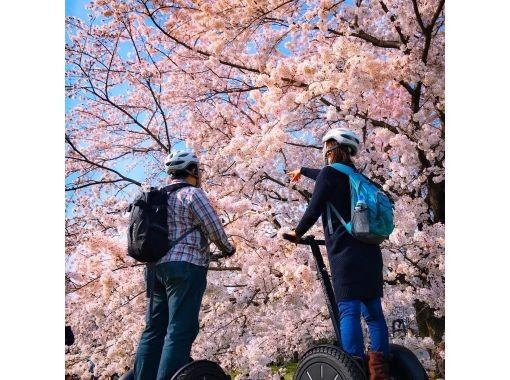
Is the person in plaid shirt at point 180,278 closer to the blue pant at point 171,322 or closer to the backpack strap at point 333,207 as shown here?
the blue pant at point 171,322

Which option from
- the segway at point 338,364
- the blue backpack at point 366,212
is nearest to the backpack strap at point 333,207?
the blue backpack at point 366,212

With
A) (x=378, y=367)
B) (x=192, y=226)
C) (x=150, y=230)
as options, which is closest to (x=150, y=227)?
(x=150, y=230)

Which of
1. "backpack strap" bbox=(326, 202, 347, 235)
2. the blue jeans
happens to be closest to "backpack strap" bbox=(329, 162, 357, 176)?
"backpack strap" bbox=(326, 202, 347, 235)

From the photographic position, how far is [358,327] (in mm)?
1865

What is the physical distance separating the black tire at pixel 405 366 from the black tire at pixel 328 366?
17 centimetres

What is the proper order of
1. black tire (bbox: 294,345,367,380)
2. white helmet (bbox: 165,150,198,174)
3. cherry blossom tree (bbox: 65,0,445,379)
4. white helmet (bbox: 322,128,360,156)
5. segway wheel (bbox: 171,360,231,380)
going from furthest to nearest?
cherry blossom tree (bbox: 65,0,445,379) → white helmet (bbox: 165,150,198,174) → white helmet (bbox: 322,128,360,156) → segway wheel (bbox: 171,360,231,380) → black tire (bbox: 294,345,367,380)

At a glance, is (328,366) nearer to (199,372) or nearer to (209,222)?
(199,372)

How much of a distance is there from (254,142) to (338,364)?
183cm

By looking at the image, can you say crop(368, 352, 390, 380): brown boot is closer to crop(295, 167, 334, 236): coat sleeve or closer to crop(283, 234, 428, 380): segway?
crop(283, 234, 428, 380): segway

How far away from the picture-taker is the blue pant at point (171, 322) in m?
1.96

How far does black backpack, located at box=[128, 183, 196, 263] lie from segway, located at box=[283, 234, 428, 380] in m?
0.43

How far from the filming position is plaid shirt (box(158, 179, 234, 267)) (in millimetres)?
2055
